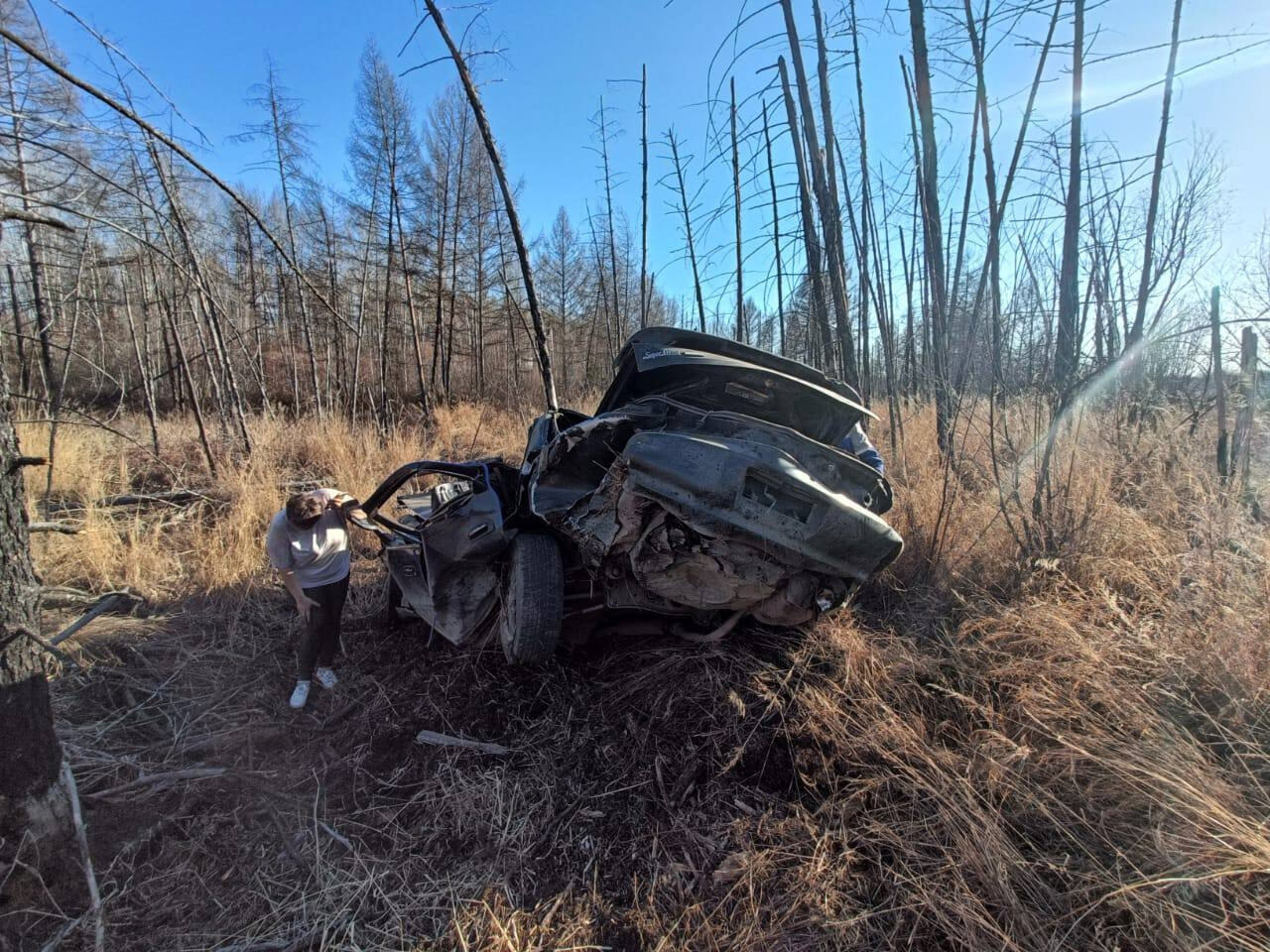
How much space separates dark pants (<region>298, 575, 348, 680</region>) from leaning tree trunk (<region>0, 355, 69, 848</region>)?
1.36m

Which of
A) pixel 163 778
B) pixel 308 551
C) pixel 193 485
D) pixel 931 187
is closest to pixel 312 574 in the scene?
pixel 308 551

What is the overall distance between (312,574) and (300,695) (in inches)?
27.0

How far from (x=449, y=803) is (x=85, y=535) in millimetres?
4497

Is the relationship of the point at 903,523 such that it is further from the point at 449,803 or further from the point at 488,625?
the point at 449,803

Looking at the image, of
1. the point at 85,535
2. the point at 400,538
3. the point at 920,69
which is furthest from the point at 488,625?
the point at 920,69

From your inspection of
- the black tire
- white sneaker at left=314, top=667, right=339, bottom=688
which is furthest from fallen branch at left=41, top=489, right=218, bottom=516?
the black tire

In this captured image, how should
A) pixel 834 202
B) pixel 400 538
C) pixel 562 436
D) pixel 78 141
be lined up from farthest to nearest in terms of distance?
pixel 834 202
pixel 400 538
pixel 562 436
pixel 78 141

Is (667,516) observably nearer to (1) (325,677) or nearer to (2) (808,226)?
(1) (325,677)

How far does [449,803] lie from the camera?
240cm

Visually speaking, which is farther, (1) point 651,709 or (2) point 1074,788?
(1) point 651,709

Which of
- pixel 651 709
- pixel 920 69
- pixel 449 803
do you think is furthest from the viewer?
pixel 920 69

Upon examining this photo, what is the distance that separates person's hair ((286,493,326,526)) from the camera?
11.2ft

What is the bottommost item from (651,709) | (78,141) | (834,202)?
(651,709)

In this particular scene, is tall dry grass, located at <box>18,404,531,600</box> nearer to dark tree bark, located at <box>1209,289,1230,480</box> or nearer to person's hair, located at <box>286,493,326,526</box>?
person's hair, located at <box>286,493,326,526</box>
